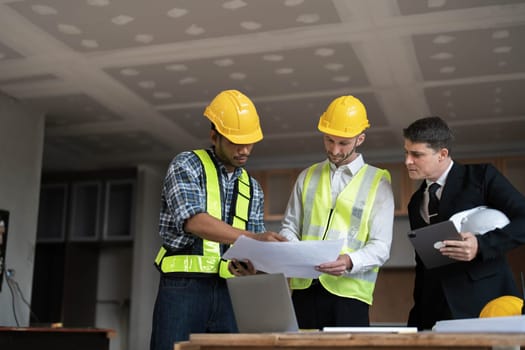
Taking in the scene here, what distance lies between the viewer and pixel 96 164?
8180 mm

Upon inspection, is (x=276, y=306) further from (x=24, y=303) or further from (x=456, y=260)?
(x=24, y=303)

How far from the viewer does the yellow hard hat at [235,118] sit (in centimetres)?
274

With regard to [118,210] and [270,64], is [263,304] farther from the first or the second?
[118,210]

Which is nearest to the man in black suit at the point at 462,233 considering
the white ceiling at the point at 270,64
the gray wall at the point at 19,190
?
the white ceiling at the point at 270,64

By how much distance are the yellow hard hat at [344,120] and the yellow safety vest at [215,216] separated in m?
0.43

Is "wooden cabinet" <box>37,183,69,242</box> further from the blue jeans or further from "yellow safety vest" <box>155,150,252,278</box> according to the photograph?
the blue jeans

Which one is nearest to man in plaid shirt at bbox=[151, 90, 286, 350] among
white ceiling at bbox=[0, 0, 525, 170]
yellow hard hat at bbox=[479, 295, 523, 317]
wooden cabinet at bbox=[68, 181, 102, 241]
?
yellow hard hat at bbox=[479, 295, 523, 317]

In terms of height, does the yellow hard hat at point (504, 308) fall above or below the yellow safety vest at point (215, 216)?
below

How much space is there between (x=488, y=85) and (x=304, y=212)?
3278mm

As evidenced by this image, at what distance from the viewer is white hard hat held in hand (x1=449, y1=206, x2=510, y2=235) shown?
8.21 ft

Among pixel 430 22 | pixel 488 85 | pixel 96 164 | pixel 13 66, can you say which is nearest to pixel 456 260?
pixel 430 22

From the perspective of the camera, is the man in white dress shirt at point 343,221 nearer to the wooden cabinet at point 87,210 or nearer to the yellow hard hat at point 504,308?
the yellow hard hat at point 504,308

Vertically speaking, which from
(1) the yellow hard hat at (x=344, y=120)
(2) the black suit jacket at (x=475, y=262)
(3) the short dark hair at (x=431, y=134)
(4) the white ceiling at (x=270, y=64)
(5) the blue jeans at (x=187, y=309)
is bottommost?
(5) the blue jeans at (x=187, y=309)

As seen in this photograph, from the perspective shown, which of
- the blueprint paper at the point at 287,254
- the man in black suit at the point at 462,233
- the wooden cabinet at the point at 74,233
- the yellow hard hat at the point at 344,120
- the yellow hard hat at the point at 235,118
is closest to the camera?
the blueprint paper at the point at 287,254
